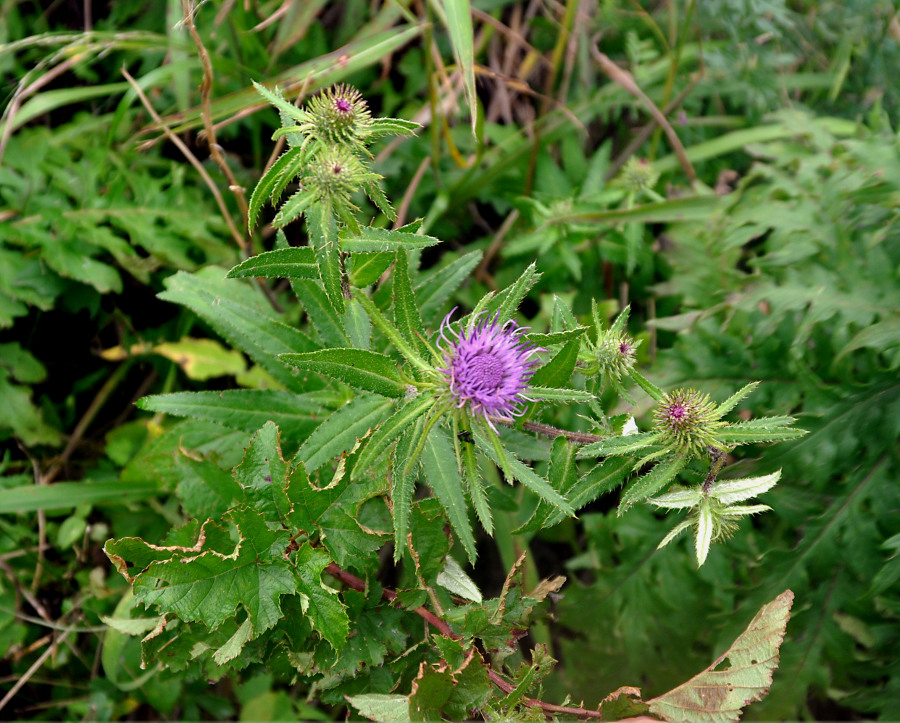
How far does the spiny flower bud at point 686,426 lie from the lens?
167 cm

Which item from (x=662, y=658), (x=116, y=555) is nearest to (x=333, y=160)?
(x=116, y=555)

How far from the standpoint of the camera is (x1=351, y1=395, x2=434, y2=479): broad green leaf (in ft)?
5.33

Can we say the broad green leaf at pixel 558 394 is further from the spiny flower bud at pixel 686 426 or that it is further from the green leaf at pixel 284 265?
the green leaf at pixel 284 265

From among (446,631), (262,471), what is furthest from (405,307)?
(446,631)

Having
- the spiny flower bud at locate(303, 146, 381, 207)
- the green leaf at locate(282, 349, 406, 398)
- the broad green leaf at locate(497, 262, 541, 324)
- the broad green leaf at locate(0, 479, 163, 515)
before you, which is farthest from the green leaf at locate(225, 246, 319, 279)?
the broad green leaf at locate(0, 479, 163, 515)

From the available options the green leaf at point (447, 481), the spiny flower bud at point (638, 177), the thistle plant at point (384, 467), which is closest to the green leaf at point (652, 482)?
the thistle plant at point (384, 467)

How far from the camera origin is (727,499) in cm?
167

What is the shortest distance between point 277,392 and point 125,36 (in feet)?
5.96

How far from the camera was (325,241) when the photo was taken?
5.44ft

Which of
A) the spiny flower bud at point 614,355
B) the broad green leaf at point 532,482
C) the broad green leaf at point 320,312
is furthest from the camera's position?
the broad green leaf at point 320,312

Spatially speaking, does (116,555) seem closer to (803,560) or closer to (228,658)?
(228,658)

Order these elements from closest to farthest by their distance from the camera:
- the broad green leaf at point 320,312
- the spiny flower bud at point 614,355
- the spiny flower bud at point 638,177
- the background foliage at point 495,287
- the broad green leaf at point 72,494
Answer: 1. the spiny flower bud at point 614,355
2. the broad green leaf at point 320,312
3. the background foliage at point 495,287
4. the broad green leaf at point 72,494
5. the spiny flower bud at point 638,177

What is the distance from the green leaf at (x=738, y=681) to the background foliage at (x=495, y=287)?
0.36 metres

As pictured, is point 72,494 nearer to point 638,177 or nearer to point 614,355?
point 614,355
